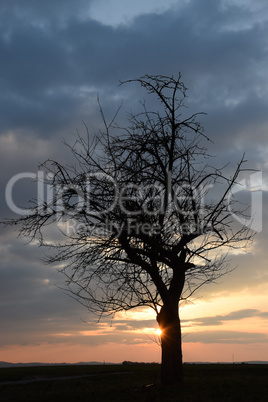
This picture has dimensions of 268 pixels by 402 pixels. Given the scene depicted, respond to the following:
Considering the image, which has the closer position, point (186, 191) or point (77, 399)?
point (77, 399)

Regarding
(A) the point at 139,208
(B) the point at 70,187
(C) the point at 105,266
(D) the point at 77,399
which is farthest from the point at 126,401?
(B) the point at 70,187

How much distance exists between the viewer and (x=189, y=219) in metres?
15.4

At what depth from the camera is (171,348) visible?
1446 cm

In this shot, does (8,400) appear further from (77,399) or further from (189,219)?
(189,219)

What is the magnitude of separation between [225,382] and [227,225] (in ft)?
18.5

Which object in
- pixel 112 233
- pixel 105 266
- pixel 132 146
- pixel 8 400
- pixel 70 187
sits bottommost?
pixel 8 400

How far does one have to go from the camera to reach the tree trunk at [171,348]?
566 inches

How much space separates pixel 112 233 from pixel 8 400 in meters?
6.57

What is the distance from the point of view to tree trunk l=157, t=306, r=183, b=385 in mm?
14383

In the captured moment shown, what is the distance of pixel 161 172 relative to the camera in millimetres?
15180

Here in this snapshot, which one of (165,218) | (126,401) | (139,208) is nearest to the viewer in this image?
(126,401)

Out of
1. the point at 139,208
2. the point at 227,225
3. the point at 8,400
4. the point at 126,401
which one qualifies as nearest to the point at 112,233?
the point at 139,208

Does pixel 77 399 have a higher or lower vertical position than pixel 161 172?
lower

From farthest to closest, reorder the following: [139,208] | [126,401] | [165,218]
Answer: [165,218] → [139,208] → [126,401]
